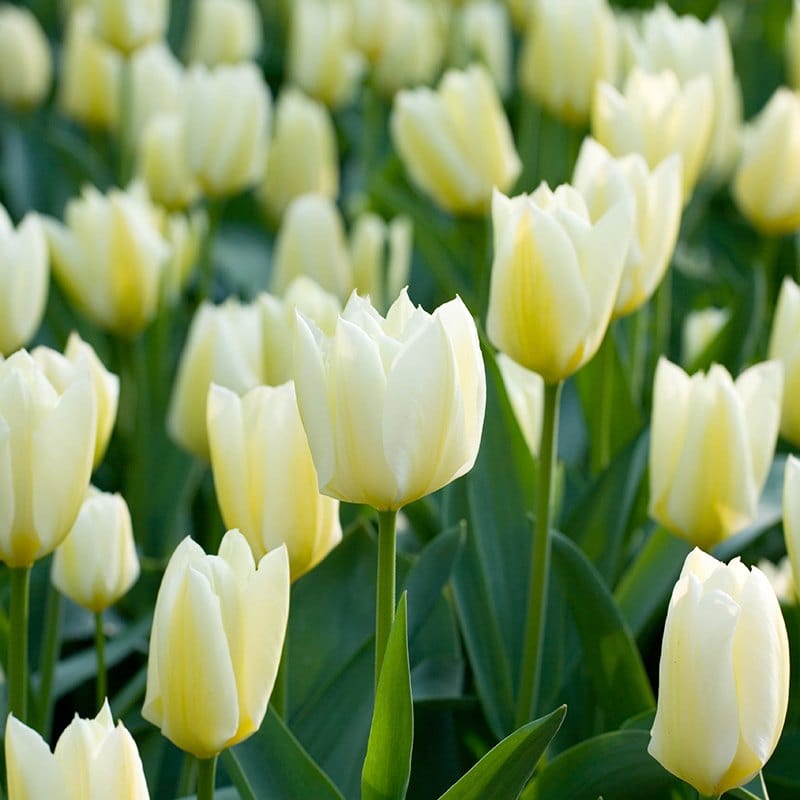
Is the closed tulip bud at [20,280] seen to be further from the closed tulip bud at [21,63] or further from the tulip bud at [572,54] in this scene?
the closed tulip bud at [21,63]

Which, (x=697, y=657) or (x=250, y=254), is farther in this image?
(x=250, y=254)

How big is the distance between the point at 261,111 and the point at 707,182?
630 mm

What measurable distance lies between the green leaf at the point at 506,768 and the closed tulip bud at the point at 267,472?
0.61ft

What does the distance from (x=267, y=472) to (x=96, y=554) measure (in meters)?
0.19

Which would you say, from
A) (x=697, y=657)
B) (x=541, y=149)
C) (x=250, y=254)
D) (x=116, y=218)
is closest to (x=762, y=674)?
(x=697, y=657)

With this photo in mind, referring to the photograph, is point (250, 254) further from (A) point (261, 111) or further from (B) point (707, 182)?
(B) point (707, 182)

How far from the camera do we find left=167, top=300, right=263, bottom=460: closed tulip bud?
3.65ft

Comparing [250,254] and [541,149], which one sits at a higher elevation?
[541,149]

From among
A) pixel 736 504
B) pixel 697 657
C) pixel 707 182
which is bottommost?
pixel 707 182

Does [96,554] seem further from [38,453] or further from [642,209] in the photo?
[642,209]

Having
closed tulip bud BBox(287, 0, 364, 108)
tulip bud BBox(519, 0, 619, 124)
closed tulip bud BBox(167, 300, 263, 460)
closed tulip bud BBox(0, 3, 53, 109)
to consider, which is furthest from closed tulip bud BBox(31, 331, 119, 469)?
closed tulip bud BBox(0, 3, 53, 109)

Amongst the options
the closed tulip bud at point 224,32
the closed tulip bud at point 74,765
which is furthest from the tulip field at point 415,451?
the closed tulip bud at point 224,32

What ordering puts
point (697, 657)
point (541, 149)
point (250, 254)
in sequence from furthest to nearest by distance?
1. point (250, 254)
2. point (541, 149)
3. point (697, 657)

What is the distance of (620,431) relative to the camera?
128 cm
